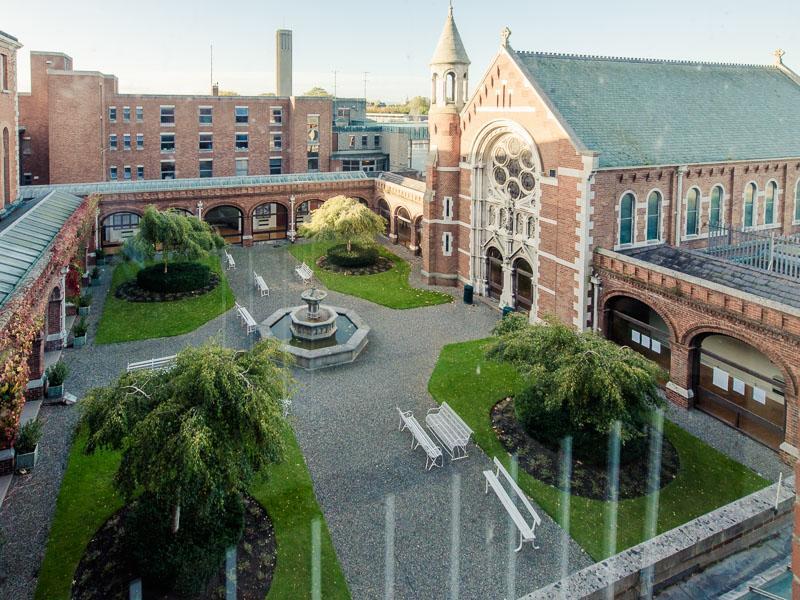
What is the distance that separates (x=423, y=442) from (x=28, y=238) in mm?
15489

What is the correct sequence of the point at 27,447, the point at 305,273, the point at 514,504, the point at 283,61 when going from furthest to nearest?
the point at 283,61 < the point at 305,273 < the point at 27,447 < the point at 514,504

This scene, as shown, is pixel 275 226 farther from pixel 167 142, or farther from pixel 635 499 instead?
pixel 635 499

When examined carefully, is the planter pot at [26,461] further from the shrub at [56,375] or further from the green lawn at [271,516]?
the shrub at [56,375]

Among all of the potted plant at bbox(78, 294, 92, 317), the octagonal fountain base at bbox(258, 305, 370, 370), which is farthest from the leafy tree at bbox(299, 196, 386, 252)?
the potted plant at bbox(78, 294, 92, 317)

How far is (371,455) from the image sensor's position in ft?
54.0

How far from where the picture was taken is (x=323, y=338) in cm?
2458

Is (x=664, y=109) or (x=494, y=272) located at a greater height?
(x=664, y=109)

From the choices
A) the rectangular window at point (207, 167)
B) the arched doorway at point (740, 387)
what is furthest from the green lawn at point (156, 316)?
the rectangular window at point (207, 167)

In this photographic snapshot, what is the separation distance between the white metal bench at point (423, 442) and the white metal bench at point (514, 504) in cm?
131

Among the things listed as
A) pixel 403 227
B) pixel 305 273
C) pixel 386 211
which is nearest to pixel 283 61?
pixel 386 211

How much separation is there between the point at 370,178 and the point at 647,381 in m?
33.9

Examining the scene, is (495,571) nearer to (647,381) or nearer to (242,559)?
(242,559)

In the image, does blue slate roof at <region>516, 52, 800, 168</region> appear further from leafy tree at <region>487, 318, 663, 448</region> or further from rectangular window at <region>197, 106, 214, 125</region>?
rectangular window at <region>197, 106, 214, 125</region>

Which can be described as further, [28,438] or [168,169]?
[168,169]
